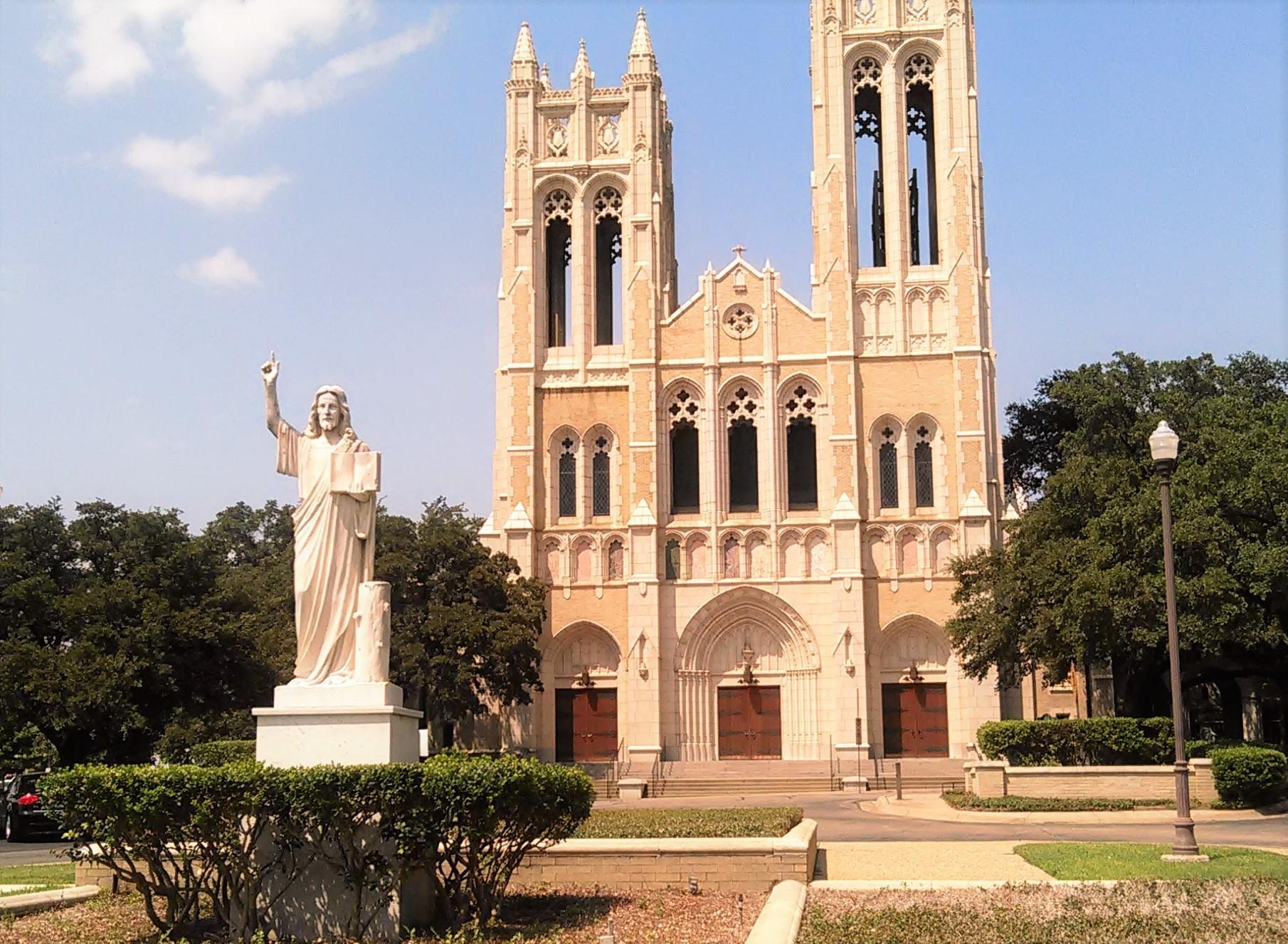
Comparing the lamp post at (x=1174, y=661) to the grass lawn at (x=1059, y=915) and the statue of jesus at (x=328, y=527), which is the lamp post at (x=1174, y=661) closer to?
the grass lawn at (x=1059, y=915)

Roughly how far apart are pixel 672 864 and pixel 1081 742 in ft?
68.9

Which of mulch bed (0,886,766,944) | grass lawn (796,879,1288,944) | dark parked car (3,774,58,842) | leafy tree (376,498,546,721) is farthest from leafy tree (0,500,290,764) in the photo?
grass lawn (796,879,1288,944)

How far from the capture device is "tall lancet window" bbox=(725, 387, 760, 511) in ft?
153

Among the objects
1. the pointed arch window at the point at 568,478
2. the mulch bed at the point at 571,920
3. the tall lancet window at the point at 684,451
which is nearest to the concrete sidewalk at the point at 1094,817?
the mulch bed at the point at 571,920

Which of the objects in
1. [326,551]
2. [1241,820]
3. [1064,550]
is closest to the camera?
[326,551]

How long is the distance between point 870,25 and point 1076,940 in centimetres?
4088

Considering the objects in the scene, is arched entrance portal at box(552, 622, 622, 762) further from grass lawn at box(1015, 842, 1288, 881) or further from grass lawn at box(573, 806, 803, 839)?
grass lawn at box(1015, 842, 1288, 881)

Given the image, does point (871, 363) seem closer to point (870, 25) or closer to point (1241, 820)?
point (870, 25)

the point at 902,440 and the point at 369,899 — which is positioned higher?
the point at 902,440

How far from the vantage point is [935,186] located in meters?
47.5

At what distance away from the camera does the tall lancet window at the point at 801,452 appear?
4634cm

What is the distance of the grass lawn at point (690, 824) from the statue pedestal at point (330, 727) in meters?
4.65

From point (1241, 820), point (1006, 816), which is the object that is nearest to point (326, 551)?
point (1006, 816)

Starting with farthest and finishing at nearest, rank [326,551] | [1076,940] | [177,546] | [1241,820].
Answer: [177,546] < [1241,820] < [326,551] < [1076,940]
